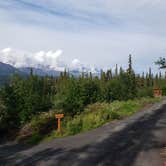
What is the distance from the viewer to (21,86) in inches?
1435

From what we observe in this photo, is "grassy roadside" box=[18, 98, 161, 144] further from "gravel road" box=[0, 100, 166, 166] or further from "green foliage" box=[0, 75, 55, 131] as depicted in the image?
"gravel road" box=[0, 100, 166, 166]

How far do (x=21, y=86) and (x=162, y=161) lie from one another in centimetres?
2560

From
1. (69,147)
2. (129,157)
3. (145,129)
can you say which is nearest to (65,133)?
(145,129)

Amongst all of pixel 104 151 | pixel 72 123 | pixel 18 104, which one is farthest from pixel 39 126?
pixel 104 151

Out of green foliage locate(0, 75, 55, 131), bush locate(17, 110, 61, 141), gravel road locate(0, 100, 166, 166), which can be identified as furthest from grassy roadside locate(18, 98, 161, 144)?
gravel road locate(0, 100, 166, 166)

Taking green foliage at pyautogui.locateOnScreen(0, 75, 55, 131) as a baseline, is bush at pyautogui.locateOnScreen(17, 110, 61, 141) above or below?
below

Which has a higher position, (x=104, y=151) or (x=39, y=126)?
(x=104, y=151)

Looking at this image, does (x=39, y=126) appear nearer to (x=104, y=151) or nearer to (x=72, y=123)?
(x=72, y=123)

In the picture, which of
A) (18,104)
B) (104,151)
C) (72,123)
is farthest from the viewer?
(18,104)

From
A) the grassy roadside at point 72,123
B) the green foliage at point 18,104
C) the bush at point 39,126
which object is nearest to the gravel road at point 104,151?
the grassy roadside at point 72,123

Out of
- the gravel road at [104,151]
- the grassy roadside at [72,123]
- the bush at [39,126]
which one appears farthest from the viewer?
the bush at [39,126]

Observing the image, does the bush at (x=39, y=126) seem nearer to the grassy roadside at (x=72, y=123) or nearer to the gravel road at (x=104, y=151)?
the grassy roadside at (x=72, y=123)

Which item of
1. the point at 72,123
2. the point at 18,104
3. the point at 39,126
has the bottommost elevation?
the point at 39,126

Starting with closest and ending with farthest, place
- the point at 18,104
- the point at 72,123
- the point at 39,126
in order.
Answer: the point at 72,123
the point at 39,126
the point at 18,104
